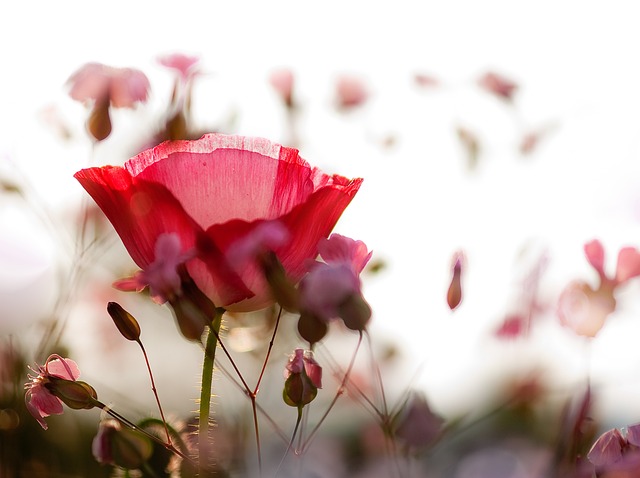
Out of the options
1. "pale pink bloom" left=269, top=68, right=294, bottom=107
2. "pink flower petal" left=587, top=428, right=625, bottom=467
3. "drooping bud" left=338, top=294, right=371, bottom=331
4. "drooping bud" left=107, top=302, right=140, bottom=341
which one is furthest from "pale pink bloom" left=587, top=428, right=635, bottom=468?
"pale pink bloom" left=269, top=68, right=294, bottom=107

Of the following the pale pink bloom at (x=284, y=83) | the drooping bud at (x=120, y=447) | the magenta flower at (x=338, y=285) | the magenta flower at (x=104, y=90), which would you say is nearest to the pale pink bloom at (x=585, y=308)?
the magenta flower at (x=338, y=285)

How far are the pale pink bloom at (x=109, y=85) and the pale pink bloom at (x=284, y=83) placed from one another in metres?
0.25

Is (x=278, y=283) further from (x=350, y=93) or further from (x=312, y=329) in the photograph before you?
(x=350, y=93)

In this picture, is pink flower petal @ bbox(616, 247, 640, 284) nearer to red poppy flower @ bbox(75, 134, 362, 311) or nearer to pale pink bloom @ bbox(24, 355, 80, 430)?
red poppy flower @ bbox(75, 134, 362, 311)

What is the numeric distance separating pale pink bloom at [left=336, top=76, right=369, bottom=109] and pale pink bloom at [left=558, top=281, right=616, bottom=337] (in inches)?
20.7

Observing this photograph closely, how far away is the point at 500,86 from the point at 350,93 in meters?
0.17

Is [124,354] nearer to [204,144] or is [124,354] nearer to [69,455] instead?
[69,455]

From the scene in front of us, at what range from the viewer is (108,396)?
65 cm

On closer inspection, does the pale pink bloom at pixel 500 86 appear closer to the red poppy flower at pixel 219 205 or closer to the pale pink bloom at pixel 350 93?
the pale pink bloom at pixel 350 93

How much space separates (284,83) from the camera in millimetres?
923

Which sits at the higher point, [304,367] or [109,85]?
[109,85]

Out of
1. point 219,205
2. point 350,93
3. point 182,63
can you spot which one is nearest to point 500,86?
point 350,93

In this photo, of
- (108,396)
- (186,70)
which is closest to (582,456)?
(108,396)

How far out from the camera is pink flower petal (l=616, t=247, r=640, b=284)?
44 centimetres
